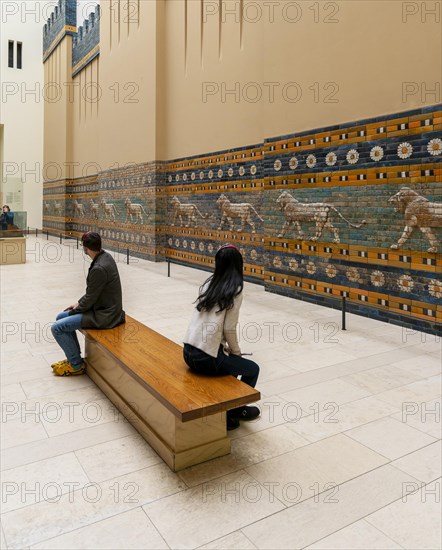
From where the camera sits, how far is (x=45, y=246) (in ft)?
59.1

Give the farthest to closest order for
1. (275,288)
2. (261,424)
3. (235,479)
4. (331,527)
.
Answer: (275,288), (261,424), (235,479), (331,527)

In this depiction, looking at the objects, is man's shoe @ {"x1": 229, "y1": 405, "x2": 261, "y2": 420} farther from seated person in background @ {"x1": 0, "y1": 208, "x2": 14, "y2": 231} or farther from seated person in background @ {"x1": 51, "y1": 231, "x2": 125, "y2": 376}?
seated person in background @ {"x1": 0, "y1": 208, "x2": 14, "y2": 231}

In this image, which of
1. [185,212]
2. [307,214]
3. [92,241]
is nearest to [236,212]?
[185,212]

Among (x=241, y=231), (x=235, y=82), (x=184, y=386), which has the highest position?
(x=235, y=82)

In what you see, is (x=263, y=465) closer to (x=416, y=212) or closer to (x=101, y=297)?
(x=101, y=297)

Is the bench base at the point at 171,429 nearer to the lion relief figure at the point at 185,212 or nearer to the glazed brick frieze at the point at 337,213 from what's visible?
the glazed brick frieze at the point at 337,213

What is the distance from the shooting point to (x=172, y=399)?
2762 mm

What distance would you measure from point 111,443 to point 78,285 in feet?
21.8

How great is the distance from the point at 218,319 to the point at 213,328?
66mm

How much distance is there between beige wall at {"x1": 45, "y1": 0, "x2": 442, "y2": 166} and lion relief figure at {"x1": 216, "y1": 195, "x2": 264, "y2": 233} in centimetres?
124

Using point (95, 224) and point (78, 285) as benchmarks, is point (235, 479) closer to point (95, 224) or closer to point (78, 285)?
point (78, 285)

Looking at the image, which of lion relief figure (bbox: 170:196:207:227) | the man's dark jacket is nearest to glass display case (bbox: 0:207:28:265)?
lion relief figure (bbox: 170:196:207:227)

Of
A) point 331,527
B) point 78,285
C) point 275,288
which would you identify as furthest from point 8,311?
point 331,527

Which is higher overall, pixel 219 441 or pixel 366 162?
pixel 366 162
